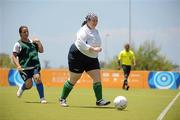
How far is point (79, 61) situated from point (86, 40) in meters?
0.52

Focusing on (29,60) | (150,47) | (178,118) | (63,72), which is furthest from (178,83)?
(150,47)

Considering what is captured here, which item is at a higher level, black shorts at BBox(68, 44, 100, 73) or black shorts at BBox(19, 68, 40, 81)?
black shorts at BBox(68, 44, 100, 73)

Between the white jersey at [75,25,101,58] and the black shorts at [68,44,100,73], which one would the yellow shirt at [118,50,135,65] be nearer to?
the black shorts at [68,44,100,73]

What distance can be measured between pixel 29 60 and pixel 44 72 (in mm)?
15873

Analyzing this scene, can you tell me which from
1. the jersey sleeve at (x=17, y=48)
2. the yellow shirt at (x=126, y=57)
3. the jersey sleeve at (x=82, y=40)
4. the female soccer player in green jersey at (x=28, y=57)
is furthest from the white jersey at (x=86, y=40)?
the yellow shirt at (x=126, y=57)

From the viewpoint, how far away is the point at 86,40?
1230 cm

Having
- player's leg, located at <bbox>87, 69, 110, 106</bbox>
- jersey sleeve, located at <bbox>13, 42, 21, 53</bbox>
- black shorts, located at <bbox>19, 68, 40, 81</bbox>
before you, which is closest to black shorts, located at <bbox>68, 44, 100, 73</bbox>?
player's leg, located at <bbox>87, 69, 110, 106</bbox>

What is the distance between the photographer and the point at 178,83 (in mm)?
28359

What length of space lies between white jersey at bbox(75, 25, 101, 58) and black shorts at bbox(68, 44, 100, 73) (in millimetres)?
108

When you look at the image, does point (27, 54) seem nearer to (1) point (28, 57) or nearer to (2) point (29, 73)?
(1) point (28, 57)

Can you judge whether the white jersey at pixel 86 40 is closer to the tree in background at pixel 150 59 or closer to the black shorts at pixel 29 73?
the black shorts at pixel 29 73

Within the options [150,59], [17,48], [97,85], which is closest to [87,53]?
[97,85]

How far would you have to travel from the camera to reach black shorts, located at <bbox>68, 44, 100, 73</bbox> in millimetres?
12483

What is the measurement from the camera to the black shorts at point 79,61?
41.0 ft
